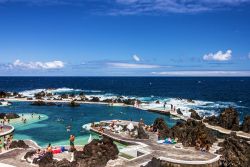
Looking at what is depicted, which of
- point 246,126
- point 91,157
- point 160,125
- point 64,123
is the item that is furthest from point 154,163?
point 64,123

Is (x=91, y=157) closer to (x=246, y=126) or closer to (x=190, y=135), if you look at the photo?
Answer: (x=190, y=135)

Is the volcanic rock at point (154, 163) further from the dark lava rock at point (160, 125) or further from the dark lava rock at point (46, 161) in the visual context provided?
the dark lava rock at point (160, 125)

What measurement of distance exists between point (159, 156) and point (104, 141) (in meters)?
6.35

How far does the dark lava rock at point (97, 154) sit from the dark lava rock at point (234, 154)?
11.9 metres

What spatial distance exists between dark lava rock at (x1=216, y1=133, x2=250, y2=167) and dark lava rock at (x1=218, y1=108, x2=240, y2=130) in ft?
67.1

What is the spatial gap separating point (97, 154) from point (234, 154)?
1514cm

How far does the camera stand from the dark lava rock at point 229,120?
60.8 metres

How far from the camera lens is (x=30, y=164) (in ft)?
115

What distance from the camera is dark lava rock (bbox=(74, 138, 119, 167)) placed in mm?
34522

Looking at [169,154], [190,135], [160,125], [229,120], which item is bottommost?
[169,154]

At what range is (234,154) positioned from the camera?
125 ft

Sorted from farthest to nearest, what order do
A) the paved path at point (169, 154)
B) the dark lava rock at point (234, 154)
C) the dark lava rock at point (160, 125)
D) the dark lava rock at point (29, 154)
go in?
the dark lava rock at point (160, 125)
the dark lava rock at point (29, 154)
the dark lava rock at point (234, 154)
the paved path at point (169, 154)

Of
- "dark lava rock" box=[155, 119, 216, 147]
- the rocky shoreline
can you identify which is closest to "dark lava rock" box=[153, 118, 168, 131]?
"dark lava rock" box=[155, 119, 216, 147]

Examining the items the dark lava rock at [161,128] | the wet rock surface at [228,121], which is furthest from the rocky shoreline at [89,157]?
the wet rock surface at [228,121]
